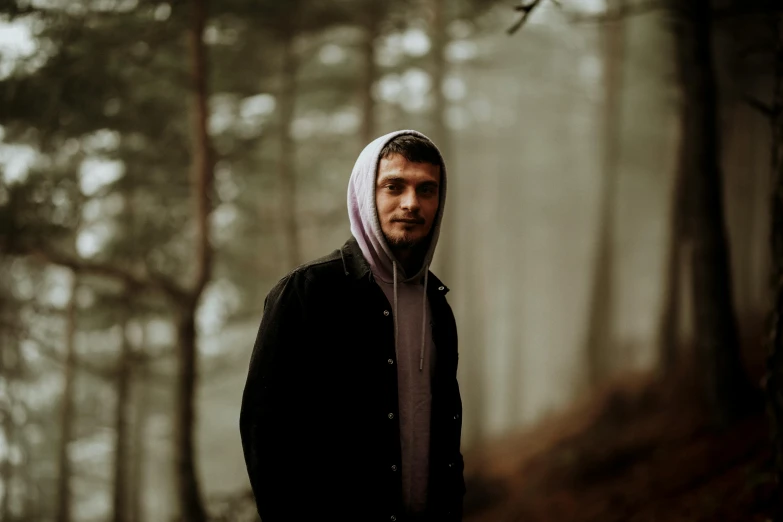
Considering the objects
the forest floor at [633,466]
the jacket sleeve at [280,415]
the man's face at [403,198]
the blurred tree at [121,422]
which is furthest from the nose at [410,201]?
the blurred tree at [121,422]

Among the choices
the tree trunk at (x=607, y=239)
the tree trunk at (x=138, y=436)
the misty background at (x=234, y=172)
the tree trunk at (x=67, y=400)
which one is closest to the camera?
the misty background at (x=234, y=172)

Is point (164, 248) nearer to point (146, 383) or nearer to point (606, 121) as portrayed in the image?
point (146, 383)

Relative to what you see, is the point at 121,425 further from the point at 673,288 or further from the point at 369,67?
the point at 673,288

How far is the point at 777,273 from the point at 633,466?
4.85 m

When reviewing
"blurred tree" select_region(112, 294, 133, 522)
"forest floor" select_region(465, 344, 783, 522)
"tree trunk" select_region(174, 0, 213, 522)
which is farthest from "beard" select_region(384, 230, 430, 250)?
"blurred tree" select_region(112, 294, 133, 522)

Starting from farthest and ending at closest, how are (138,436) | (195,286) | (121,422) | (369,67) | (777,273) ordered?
(138,436) < (121,422) < (369,67) < (195,286) < (777,273)

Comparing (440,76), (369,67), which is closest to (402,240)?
(369,67)

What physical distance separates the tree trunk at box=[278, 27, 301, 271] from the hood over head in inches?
383

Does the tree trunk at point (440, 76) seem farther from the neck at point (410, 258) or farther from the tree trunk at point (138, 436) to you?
the neck at point (410, 258)

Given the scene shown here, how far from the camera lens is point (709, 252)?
23.2 ft

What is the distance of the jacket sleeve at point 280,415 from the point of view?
84.6 inches

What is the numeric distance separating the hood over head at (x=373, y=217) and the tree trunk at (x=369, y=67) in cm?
914

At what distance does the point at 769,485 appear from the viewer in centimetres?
545

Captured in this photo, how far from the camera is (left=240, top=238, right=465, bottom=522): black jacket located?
85.2 inches
